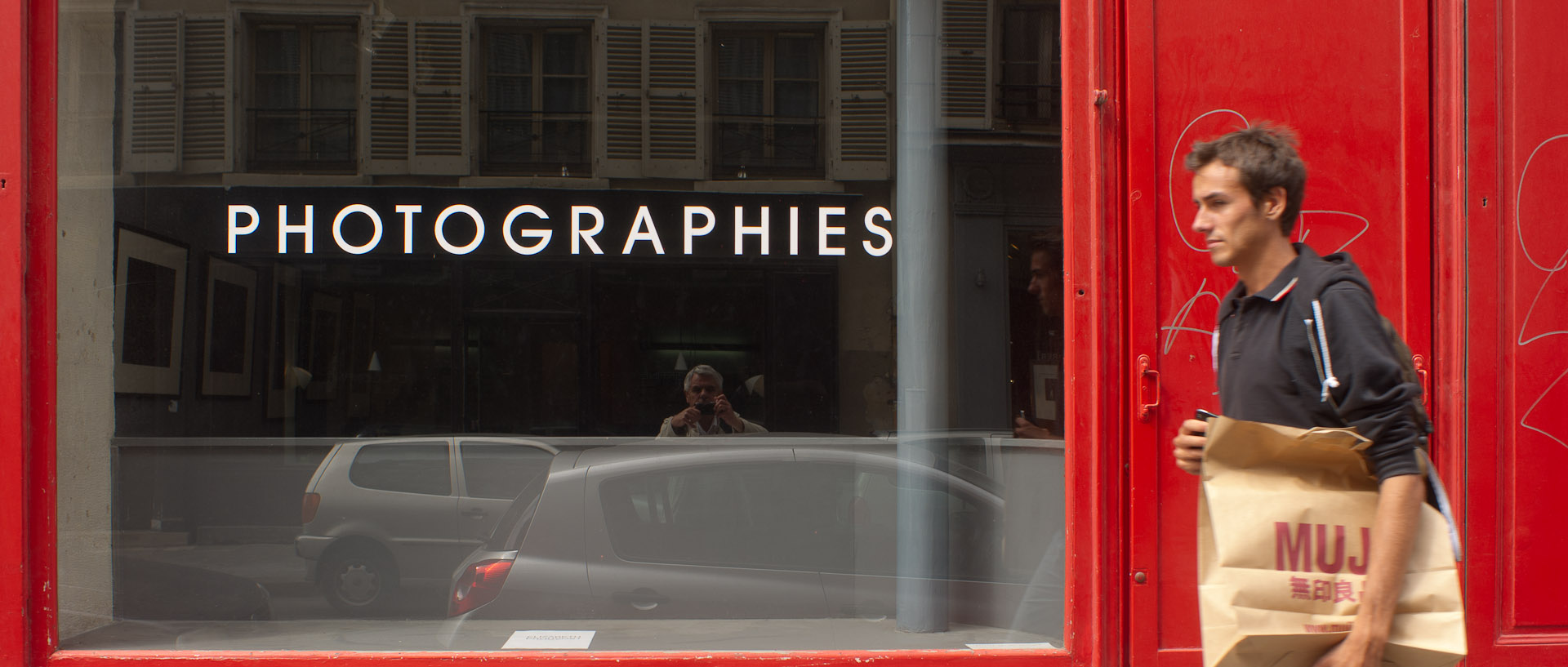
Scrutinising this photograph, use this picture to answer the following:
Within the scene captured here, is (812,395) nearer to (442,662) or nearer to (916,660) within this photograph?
(916,660)

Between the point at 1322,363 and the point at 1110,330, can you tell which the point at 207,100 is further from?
the point at 1322,363

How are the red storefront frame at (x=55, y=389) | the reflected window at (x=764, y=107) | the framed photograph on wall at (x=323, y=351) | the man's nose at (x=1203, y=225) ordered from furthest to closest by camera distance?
the reflected window at (x=764, y=107) → the framed photograph on wall at (x=323, y=351) → the red storefront frame at (x=55, y=389) → the man's nose at (x=1203, y=225)

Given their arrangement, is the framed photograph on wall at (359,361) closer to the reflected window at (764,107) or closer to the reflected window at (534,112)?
the reflected window at (534,112)

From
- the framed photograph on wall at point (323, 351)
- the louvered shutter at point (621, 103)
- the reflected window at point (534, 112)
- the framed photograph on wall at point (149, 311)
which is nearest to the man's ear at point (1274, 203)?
the louvered shutter at point (621, 103)

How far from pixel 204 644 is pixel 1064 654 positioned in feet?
9.43

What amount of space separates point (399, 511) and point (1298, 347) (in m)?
2.93

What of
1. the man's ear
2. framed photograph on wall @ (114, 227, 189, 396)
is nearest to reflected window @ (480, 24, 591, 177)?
framed photograph on wall @ (114, 227, 189, 396)

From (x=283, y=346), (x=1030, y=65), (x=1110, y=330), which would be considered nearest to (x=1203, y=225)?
(x=1110, y=330)

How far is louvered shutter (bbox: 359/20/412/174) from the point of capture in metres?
3.68

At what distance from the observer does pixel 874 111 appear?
3.81m

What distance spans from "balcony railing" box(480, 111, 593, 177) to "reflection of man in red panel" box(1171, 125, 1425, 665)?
2206mm

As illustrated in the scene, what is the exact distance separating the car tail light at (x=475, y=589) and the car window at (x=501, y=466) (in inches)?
11.1

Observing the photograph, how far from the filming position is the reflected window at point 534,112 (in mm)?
3691

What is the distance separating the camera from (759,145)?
376 centimetres
